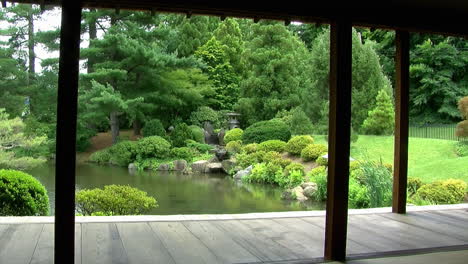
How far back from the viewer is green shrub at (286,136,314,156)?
12859 mm

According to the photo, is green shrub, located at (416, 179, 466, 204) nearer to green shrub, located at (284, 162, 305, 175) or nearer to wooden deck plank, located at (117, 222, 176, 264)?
green shrub, located at (284, 162, 305, 175)

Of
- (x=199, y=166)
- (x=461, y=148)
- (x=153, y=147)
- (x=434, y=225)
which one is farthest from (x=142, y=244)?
(x=461, y=148)

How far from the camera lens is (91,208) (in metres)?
6.01

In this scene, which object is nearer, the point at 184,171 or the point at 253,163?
the point at 253,163

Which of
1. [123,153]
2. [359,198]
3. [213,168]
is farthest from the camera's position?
[123,153]

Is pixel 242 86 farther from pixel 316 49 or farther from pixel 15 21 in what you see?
pixel 15 21

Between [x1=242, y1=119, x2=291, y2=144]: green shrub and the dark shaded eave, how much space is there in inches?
390

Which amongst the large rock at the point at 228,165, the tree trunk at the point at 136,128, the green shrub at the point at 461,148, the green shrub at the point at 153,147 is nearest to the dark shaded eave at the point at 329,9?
the green shrub at the point at 461,148

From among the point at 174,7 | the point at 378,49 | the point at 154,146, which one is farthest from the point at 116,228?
the point at 378,49

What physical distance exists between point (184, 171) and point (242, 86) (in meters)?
4.54

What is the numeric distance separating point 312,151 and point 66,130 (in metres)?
9.86

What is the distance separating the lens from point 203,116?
686 inches

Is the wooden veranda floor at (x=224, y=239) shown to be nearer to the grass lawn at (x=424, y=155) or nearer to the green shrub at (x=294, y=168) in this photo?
the grass lawn at (x=424, y=155)

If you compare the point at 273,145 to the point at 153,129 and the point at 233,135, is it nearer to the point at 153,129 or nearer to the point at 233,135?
the point at 233,135
